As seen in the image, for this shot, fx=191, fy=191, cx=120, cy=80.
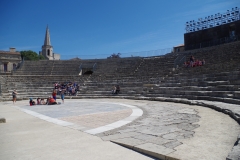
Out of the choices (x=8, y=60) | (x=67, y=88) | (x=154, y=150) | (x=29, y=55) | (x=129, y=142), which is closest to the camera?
(x=154, y=150)

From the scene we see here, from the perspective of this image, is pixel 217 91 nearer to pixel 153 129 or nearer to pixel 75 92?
pixel 153 129

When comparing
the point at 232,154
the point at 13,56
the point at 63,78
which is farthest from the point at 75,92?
the point at 13,56

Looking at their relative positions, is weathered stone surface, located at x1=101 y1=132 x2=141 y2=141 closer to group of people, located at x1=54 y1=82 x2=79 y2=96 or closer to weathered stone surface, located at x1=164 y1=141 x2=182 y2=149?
weathered stone surface, located at x1=164 y1=141 x2=182 y2=149

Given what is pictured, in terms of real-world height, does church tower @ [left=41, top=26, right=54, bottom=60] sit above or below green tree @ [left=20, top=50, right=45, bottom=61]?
above

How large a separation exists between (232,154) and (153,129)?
232 centimetres

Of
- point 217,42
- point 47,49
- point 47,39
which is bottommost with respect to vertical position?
point 217,42

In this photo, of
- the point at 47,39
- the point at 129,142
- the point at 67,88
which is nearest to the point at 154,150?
the point at 129,142

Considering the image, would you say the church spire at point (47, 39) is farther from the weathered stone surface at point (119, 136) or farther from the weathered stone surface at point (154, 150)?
the weathered stone surface at point (154, 150)

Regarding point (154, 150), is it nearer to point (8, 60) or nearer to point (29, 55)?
point (8, 60)

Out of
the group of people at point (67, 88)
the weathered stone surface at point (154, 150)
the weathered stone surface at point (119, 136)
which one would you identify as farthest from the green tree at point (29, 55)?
the weathered stone surface at point (154, 150)

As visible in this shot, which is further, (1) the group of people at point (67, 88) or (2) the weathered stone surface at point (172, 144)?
(1) the group of people at point (67, 88)

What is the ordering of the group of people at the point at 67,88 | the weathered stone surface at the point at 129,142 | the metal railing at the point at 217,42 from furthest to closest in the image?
the metal railing at the point at 217,42, the group of people at the point at 67,88, the weathered stone surface at the point at 129,142

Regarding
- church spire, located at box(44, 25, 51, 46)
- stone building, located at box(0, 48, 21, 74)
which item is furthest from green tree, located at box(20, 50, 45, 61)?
stone building, located at box(0, 48, 21, 74)

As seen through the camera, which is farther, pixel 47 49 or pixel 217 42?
pixel 47 49
